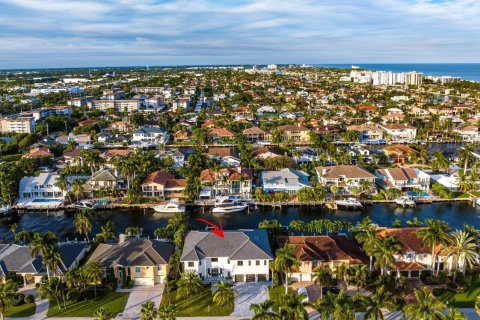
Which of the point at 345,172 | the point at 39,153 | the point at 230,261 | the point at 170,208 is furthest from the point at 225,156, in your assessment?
the point at 230,261

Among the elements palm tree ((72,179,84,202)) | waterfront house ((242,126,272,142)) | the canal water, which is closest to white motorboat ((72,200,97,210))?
the canal water

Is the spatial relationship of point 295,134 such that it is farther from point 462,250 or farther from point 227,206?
point 462,250

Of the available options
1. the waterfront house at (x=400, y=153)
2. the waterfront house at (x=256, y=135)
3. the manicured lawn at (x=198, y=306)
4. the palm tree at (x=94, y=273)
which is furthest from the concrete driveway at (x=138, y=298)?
the waterfront house at (x=256, y=135)

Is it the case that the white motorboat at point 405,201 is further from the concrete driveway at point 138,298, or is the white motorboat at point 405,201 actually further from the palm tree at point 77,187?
the palm tree at point 77,187

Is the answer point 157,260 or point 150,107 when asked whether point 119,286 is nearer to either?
point 157,260

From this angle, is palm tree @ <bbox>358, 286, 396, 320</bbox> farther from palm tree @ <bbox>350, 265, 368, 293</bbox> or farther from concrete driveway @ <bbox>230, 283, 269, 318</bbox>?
concrete driveway @ <bbox>230, 283, 269, 318</bbox>
